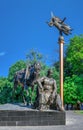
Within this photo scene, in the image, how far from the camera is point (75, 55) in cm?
4600

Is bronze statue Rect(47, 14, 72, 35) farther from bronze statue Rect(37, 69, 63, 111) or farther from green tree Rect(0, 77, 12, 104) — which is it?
bronze statue Rect(37, 69, 63, 111)

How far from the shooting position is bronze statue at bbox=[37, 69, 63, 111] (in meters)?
16.6

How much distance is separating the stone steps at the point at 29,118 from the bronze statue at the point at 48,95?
554 mm

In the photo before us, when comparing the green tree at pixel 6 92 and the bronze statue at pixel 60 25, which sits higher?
the bronze statue at pixel 60 25

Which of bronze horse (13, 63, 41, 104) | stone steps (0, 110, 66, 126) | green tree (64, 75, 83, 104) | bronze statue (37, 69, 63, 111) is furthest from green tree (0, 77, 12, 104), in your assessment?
stone steps (0, 110, 66, 126)

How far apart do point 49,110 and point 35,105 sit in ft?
3.27

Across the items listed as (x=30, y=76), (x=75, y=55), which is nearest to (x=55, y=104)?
(x=30, y=76)

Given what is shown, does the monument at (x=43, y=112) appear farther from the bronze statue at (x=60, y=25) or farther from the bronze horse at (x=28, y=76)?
the bronze statue at (x=60, y=25)

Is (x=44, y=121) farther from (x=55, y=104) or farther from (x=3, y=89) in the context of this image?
(x=3, y=89)

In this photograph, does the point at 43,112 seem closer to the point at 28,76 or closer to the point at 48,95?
the point at 48,95

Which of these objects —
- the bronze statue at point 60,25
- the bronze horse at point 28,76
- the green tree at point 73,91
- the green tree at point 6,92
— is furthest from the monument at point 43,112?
the green tree at point 73,91

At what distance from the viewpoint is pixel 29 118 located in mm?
15883

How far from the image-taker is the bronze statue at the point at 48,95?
1656 cm

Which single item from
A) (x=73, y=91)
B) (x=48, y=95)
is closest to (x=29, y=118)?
(x=48, y=95)
